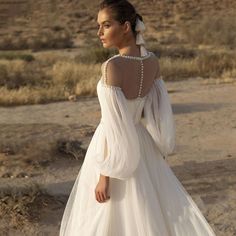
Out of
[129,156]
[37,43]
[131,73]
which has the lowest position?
[37,43]

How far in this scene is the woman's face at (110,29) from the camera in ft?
10.5

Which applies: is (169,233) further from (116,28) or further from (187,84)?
(187,84)

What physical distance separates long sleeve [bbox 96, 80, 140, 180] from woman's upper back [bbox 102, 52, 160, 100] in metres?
0.06

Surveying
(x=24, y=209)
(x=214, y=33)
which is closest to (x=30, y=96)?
(x=24, y=209)

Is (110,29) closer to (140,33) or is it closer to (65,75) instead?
(140,33)

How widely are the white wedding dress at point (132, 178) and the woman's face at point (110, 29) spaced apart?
222 mm

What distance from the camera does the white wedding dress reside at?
324cm

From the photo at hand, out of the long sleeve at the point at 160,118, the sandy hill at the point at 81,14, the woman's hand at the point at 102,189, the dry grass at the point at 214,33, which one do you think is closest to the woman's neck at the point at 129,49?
the long sleeve at the point at 160,118

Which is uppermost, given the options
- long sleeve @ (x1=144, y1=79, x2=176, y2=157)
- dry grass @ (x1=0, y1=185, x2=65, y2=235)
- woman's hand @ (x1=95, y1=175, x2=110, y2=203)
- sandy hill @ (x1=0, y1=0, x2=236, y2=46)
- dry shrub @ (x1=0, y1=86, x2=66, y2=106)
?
long sleeve @ (x1=144, y1=79, x2=176, y2=157)

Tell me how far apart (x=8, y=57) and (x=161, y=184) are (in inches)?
772

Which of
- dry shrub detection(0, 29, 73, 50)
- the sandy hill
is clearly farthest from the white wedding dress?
the sandy hill

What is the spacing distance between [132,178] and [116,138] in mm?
286

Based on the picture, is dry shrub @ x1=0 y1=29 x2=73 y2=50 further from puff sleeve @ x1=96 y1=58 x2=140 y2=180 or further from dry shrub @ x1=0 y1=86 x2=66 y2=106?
puff sleeve @ x1=96 y1=58 x2=140 y2=180

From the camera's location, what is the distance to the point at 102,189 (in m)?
3.31
